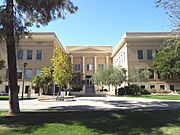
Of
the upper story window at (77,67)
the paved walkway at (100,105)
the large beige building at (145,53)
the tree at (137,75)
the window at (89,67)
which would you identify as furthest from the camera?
the window at (89,67)

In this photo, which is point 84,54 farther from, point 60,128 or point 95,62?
point 60,128

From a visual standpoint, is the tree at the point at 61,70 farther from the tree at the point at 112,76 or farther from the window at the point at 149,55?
the window at the point at 149,55

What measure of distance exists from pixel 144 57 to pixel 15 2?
132ft

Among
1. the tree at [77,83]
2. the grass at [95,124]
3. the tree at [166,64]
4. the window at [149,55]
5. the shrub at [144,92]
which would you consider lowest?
the grass at [95,124]

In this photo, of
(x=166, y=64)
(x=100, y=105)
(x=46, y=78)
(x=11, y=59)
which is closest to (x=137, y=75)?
(x=166, y=64)

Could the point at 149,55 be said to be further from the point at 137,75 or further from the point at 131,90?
the point at 131,90

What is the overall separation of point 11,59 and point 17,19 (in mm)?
2139

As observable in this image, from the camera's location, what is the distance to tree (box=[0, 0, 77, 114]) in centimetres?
1256

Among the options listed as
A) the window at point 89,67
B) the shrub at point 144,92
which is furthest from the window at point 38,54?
the shrub at point 144,92

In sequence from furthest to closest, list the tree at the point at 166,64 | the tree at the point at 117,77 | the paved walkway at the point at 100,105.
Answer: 1. the tree at the point at 166,64
2. the tree at the point at 117,77
3. the paved walkway at the point at 100,105

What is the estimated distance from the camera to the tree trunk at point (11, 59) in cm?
1255

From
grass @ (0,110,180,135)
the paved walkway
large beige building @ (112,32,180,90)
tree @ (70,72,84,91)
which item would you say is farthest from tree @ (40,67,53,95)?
grass @ (0,110,180,135)

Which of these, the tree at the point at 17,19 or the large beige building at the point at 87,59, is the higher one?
the large beige building at the point at 87,59

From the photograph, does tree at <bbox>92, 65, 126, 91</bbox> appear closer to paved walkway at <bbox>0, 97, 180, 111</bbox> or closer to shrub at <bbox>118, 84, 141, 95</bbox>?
shrub at <bbox>118, 84, 141, 95</bbox>
